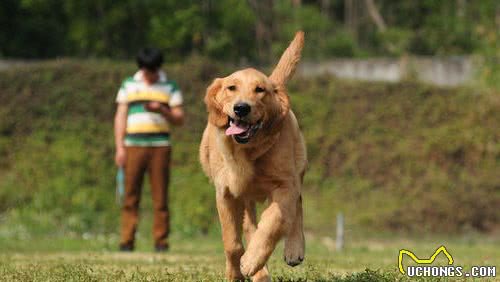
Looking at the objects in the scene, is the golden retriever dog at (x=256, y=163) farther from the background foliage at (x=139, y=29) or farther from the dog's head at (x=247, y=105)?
the background foliage at (x=139, y=29)

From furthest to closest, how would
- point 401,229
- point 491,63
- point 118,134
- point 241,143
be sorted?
point 491,63
point 401,229
point 118,134
point 241,143

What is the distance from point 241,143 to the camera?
20.7 ft

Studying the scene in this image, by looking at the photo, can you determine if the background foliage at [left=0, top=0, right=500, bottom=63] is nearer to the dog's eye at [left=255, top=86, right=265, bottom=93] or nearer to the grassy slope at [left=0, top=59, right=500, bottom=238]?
the grassy slope at [left=0, top=59, right=500, bottom=238]

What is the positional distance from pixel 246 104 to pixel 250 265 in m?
0.94

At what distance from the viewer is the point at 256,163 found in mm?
6473

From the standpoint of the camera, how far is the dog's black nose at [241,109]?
6145 mm

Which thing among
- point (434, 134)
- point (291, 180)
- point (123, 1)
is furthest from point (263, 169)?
point (123, 1)

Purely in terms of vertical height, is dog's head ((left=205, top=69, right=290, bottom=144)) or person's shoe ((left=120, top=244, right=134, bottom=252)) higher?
dog's head ((left=205, top=69, right=290, bottom=144))

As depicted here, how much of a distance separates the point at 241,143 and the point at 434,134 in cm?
1757

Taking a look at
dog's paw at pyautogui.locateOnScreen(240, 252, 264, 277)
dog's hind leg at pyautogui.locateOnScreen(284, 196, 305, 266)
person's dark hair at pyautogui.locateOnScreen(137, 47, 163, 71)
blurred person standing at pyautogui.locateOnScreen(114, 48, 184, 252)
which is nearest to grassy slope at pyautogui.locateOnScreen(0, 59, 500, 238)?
blurred person standing at pyautogui.locateOnScreen(114, 48, 184, 252)

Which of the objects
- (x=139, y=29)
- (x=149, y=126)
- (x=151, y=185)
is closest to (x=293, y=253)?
(x=149, y=126)

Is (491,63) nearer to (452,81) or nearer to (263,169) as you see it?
(452,81)

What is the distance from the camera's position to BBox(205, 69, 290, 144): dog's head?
20.3ft

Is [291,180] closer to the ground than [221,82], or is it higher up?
closer to the ground
